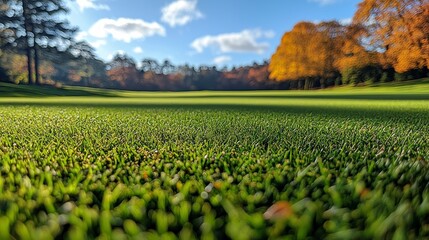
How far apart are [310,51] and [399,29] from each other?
13.7 meters

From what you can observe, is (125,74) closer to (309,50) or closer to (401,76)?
(309,50)

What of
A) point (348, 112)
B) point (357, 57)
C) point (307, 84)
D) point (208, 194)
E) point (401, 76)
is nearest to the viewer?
point (208, 194)

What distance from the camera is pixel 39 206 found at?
766mm

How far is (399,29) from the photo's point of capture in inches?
997

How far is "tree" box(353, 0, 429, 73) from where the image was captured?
2348 centimetres

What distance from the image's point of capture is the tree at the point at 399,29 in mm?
23484

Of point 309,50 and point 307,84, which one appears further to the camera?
point 307,84

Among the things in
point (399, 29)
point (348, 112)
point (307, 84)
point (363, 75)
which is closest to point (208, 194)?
point (348, 112)

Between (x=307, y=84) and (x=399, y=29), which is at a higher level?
(x=399, y=29)

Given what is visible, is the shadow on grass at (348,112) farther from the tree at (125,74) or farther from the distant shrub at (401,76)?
the tree at (125,74)

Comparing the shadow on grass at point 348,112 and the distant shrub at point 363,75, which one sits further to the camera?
the distant shrub at point 363,75

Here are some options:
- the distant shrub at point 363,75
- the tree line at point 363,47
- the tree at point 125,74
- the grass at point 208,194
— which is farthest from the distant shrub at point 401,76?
the tree at point 125,74

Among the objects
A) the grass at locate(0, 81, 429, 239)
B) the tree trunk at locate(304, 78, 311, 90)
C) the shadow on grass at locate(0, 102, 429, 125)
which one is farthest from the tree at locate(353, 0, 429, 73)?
the grass at locate(0, 81, 429, 239)

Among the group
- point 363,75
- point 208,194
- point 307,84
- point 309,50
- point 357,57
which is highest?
point 309,50
